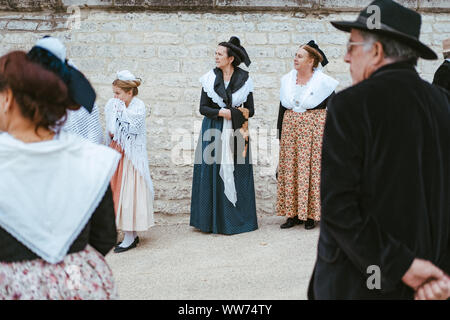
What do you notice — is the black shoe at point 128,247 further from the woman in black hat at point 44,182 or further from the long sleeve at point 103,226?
the woman in black hat at point 44,182

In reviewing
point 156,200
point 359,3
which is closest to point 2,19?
point 156,200

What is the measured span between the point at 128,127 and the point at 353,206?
12.8ft

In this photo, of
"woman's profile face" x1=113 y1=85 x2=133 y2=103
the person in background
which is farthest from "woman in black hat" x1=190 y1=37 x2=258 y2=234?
"woman's profile face" x1=113 y1=85 x2=133 y2=103

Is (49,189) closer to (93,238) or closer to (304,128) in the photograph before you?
(93,238)

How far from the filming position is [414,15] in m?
1.75

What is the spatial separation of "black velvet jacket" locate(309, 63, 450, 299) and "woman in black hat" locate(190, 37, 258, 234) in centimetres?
401

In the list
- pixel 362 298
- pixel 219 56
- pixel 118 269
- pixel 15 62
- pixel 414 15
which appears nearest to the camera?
pixel 15 62

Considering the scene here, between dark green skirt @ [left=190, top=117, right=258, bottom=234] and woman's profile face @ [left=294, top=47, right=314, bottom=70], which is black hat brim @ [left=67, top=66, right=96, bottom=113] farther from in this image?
woman's profile face @ [left=294, top=47, right=314, bottom=70]

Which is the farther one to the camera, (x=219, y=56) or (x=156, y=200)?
(x=156, y=200)

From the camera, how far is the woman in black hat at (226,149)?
224 inches

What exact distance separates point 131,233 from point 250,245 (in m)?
1.28

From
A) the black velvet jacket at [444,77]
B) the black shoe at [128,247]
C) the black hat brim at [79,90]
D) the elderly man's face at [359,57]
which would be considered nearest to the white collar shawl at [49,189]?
the black hat brim at [79,90]

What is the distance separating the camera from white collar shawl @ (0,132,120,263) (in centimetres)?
154

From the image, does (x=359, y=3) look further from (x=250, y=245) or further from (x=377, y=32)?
(x=377, y=32)
